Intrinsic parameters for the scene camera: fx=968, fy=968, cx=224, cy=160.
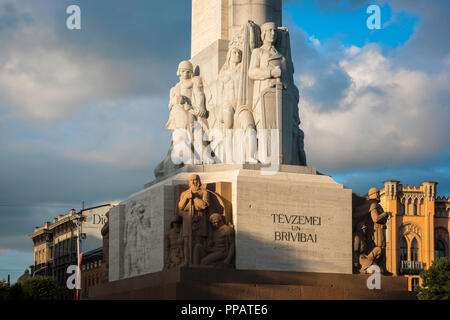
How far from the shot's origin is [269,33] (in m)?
32.3

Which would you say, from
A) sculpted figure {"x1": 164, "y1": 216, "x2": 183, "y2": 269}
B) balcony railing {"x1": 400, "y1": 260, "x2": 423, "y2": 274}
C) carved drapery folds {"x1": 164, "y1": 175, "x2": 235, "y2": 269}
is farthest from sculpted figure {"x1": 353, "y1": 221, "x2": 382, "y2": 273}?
balcony railing {"x1": 400, "y1": 260, "x2": 423, "y2": 274}

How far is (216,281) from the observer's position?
27.5 meters

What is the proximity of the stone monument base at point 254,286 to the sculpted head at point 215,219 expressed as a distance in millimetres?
1496

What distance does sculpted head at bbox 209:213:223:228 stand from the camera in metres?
28.5

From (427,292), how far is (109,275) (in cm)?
3532

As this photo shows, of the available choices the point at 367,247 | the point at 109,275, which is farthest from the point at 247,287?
the point at 109,275

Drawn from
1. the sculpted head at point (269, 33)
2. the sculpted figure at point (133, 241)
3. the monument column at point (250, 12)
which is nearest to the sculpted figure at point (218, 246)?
the sculpted figure at point (133, 241)

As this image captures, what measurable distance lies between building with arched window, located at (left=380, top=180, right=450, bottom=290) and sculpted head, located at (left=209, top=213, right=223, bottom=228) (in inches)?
2570

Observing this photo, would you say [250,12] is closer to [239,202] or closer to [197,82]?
[197,82]

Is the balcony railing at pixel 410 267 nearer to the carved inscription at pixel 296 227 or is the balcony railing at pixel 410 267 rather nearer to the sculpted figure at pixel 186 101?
the sculpted figure at pixel 186 101

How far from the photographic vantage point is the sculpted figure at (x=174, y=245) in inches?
1129

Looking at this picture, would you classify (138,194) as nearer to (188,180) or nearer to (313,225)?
(188,180)

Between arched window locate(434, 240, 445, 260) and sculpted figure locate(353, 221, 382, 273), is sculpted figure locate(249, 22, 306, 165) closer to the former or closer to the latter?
sculpted figure locate(353, 221, 382, 273)
